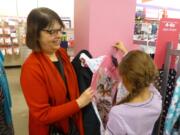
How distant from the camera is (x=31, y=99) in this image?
42.5 inches

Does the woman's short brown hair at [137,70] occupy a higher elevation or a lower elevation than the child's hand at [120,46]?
lower

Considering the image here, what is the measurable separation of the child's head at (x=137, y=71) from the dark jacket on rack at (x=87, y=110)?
26 cm

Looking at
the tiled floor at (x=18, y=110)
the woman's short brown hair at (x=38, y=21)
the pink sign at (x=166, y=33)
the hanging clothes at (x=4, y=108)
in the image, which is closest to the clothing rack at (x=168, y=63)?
the pink sign at (x=166, y=33)

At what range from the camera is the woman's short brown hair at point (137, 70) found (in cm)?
103

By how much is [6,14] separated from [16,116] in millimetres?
3192

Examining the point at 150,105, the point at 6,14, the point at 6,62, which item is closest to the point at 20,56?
the point at 6,62

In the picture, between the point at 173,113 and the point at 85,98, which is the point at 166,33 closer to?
the point at 173,113

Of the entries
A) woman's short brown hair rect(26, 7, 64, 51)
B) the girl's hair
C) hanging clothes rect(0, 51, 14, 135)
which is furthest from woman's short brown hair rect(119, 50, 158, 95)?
hanging clothes rect(0, 51, 14, 135)

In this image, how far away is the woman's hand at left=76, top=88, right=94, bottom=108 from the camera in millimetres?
1147

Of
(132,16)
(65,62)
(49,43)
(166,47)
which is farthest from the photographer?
(132,16)

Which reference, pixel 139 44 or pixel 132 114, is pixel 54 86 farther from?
pixel 139 44

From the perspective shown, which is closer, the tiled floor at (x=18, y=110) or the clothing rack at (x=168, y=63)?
the clothing rack at (x=168, y=63)

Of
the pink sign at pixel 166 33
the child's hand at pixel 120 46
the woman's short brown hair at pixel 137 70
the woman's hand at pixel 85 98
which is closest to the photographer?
the woman's short brown hair at pixel 137 70

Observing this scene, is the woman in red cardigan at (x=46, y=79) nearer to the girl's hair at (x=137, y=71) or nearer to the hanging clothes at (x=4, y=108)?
the girl's hair at (x=137, y=71)
